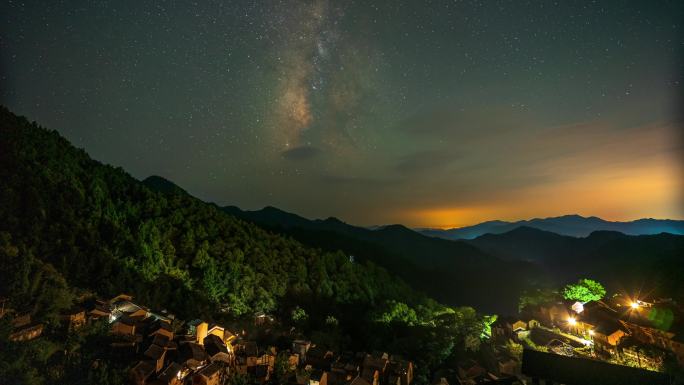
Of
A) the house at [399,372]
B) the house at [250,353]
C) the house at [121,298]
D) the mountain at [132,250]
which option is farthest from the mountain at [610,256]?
the house at [121,298]

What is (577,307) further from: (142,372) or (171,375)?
(142,372)

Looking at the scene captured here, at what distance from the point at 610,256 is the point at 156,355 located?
333 ft

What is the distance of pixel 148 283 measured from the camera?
76.5 ft

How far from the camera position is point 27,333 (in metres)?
13.2

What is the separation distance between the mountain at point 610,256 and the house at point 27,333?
1583 inches

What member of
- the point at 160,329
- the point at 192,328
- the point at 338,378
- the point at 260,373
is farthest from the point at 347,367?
the point at 160,329

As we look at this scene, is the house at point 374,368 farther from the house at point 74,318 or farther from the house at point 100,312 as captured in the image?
the house at point 74,318

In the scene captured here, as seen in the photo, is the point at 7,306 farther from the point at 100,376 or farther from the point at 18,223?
the point at 18,223

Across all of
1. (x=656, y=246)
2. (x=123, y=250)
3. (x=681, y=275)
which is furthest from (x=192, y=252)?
(x=656, y=246)

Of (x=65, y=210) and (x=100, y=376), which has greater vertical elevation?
(x=65, y=210)

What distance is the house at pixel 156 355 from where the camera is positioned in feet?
44.2

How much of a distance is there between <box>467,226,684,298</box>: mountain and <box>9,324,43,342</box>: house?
40.2 metres

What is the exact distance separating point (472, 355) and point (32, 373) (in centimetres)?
2401

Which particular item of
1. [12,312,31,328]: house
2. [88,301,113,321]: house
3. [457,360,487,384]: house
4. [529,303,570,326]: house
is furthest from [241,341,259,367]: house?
[529,303,570,326]: house
